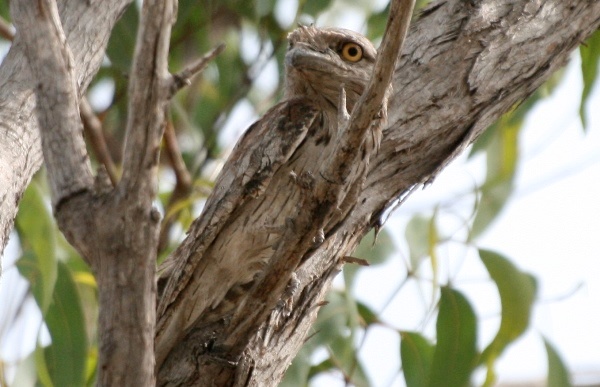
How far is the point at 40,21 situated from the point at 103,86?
3592 mm

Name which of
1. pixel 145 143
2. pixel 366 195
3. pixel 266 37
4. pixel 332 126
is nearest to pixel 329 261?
pixel 366 195

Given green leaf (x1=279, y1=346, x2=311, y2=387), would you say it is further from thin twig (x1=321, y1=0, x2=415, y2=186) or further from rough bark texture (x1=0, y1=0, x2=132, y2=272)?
thin twig (x1=321, y1=0, x2=415, y2=186)

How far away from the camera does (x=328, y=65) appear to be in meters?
2.64

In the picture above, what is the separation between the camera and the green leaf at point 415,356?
340 centimetres

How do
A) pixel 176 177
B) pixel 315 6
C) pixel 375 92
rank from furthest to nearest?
pixel 176 177, pixel 315 6, pixel 375 92

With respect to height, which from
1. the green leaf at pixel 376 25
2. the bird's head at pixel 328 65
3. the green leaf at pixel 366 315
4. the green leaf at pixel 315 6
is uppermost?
the green leaf at pixel 315 6

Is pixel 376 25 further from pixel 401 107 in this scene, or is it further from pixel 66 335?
pixel 66 335

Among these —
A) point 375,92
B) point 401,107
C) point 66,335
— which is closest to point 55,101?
point 375,92

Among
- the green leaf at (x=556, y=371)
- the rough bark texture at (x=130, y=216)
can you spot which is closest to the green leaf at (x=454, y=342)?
the green leaf at (x=556, y=371)

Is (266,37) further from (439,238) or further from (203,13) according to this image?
(439,238)

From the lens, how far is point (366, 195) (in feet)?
7.96

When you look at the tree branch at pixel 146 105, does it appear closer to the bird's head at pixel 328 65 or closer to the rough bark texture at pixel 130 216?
the rough bark texture at pixel 130 216

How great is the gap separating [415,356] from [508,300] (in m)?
0.43

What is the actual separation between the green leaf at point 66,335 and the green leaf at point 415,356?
121 cm
